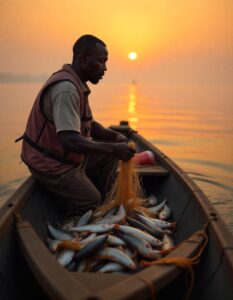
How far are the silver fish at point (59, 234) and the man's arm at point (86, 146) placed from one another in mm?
1099

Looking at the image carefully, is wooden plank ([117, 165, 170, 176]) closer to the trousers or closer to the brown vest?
the trousers

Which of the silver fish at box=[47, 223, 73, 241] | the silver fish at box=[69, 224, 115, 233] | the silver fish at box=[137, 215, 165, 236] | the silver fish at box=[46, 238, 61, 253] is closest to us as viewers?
the silver fish at box=[46, 238, 61, 253]

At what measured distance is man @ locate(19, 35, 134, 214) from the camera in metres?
4.77

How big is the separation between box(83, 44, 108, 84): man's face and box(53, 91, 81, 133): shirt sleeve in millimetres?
854

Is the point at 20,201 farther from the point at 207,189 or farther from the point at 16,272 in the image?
the point at 207,189

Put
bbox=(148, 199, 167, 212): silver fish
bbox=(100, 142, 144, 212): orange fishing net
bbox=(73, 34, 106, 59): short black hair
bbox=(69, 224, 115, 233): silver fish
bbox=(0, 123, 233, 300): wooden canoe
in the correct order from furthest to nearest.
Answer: bbox=(148, 199, 167, 212): silver fish < bbox=(100, 142, 144, 212): orange fishing net < bbox=(73, 34, 106, 59): short black hair < bbox=(69, 224, 115, 233): silver fish < bbox=(0, 123, 233, 300): wooden canoe

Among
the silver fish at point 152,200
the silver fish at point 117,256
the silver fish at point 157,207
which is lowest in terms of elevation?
the silver fish at point 152,200

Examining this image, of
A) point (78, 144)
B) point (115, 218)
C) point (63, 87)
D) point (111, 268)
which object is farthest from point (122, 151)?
point (111, 268)

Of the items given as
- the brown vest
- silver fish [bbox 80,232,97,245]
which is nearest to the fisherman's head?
the brown vest

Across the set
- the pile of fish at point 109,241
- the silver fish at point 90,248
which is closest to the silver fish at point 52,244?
the pile of fish at point 109,241

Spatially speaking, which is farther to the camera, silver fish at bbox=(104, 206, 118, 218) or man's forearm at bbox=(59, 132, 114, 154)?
silver fish at bbox=(104, 206, 118, 218)

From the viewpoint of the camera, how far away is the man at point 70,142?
15.6ft

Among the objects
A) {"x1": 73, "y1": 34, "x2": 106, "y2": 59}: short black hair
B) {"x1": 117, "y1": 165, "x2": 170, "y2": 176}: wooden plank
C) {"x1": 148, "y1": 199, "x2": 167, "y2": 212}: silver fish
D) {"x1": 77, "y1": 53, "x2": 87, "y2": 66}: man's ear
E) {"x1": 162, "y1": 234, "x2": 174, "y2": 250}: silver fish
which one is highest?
{"x1": 73, "y1": 34, "x2": 106, "y2": 59}: short black hair

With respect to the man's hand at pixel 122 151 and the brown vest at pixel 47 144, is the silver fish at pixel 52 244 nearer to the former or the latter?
the brown vest at pixel 47 144
